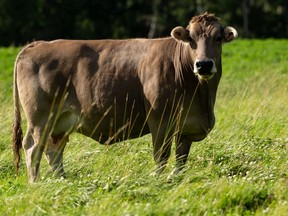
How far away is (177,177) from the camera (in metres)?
7.74

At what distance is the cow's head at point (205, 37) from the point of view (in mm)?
8703

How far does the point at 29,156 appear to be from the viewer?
30.9 feet

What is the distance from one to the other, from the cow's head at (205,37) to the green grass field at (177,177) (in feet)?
3.52

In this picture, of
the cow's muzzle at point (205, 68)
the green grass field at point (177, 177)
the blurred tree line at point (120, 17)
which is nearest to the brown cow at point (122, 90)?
the cow's muzzle at point (205, 68)

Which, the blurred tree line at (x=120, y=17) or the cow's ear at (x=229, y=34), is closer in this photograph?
the cow's ear at (x=229, y=34)

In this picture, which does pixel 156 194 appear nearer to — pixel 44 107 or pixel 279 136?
pixel 44 107

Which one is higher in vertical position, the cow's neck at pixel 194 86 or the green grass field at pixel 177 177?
the cow's neck at pixel 194 86

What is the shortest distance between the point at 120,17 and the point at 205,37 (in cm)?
4255

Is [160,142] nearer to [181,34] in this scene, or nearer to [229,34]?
[181,34]


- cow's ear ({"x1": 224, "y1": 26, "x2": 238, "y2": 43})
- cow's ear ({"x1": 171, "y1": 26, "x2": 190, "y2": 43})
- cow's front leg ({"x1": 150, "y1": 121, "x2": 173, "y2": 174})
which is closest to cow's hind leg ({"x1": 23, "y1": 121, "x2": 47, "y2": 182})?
cow's front leg ({"x1": 150, "y1": 121, "x2": 173, "y2": 174})

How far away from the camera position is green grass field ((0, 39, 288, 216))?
22.5 ft

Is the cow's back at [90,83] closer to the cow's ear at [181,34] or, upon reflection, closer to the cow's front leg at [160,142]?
the cow's front leg at [160,142]

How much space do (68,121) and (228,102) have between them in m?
5.20

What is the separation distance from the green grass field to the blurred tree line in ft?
112
